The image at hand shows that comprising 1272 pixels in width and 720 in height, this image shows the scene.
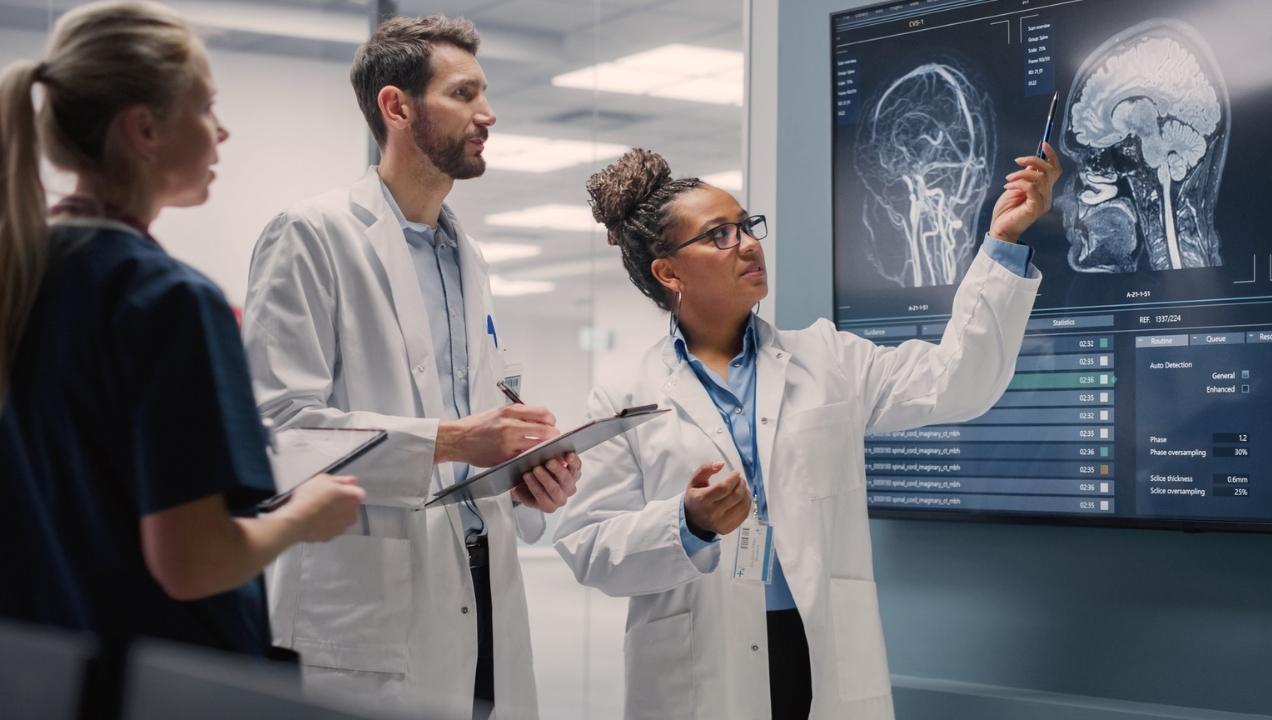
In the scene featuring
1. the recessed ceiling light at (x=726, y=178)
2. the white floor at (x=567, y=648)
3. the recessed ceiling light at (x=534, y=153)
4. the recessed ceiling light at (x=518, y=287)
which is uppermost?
the recessed ceiling light at (x=726, y=178)

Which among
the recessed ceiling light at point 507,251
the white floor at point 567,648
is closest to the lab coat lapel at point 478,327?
the recessed ceiling light at point 507,251

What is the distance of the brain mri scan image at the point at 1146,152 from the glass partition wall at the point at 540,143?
1999 millimetres

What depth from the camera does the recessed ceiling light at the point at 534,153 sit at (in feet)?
20.5

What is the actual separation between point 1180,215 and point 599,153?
5488 mm

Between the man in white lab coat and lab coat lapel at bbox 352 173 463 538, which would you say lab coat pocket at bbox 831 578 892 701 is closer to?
the man in white lab coat

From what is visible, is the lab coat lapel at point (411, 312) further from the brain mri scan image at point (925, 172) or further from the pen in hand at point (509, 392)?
the brain mri scan image at point (925, 172)

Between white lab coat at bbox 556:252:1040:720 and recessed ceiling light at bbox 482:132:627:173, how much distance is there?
13.1 ft

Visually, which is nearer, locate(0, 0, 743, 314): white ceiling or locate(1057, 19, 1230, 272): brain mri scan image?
locate(1057, 19, 1230, 272): brain mri scan image

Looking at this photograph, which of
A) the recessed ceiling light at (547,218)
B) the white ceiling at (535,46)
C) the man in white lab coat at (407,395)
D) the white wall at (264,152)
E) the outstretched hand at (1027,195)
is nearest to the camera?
the man in white lab coat at (407,395)

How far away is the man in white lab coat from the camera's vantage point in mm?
1993

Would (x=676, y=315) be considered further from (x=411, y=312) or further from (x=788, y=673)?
(x=788, y=673)

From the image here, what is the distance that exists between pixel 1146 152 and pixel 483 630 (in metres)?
1.52

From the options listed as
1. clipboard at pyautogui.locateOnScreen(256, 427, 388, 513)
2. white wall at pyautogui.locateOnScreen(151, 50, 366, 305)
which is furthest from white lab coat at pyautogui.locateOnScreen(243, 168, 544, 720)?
white wall at pyautogui.locateOnScreen(151, 50, 366, 305)

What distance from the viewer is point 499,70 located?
591 cm
